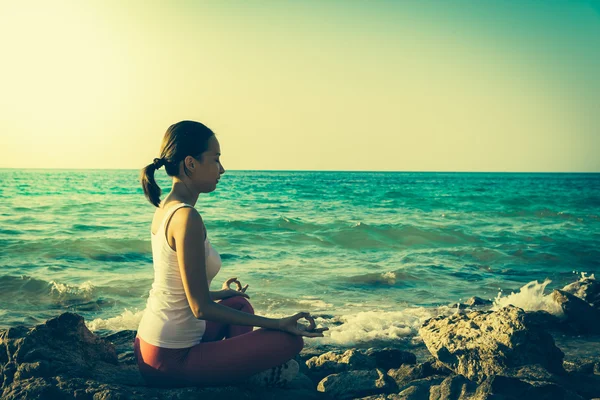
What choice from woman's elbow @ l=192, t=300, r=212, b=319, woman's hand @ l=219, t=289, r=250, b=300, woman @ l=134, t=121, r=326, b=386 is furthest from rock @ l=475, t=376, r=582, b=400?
woman's elbow @ l=192, t=300, r=212, b=319

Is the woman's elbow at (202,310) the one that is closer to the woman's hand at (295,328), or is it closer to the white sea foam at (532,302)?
the woman's hand at (295,328)

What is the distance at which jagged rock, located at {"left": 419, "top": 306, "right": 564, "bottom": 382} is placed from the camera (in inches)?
179

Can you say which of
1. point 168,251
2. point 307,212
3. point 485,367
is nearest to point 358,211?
point 307,212

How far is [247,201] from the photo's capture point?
3042cm

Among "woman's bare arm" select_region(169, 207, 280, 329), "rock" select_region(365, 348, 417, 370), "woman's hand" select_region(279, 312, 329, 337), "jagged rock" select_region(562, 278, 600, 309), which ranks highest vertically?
"woman's bare arm" select_region(169, 207, 280, 329)

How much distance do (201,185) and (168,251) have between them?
481mm

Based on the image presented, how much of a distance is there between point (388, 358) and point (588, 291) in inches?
189

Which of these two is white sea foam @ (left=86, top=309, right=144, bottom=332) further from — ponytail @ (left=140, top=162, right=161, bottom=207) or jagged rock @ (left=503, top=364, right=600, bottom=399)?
jagged rock @ (left=503, top=364, right=600, bottom=399)

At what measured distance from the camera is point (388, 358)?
519 centimetres

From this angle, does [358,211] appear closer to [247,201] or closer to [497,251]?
[247,201]

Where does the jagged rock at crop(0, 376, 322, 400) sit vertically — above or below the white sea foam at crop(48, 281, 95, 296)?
above

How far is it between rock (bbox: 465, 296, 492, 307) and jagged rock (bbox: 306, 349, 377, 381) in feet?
15.0

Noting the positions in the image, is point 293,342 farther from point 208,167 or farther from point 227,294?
point 208,167

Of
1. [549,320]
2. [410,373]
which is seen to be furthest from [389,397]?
[549,320]
